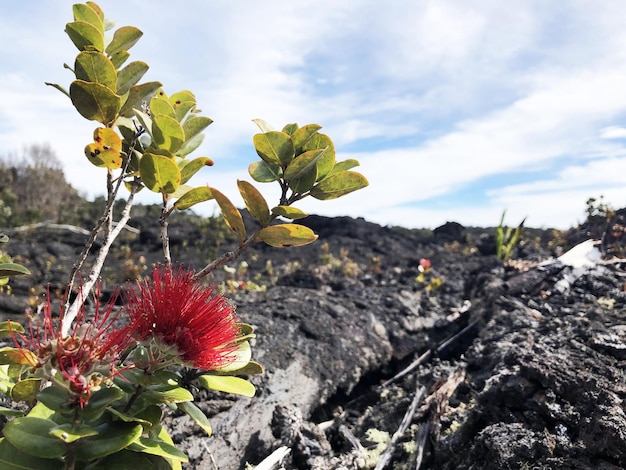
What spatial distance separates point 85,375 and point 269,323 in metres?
2.07

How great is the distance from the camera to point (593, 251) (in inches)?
206

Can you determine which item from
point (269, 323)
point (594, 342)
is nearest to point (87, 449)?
point (269, 323)

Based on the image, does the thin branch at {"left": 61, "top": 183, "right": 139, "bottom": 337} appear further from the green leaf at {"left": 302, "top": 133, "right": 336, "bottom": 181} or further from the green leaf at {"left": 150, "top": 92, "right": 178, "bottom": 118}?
the green leaf at {"left": 302, "top": 133, "right": 336, "bottom": 181}

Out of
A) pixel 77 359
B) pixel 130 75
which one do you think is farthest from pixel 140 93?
pixel 77 359

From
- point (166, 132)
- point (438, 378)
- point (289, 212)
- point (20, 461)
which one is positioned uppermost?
point (166, 132)

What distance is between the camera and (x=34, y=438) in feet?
2.95

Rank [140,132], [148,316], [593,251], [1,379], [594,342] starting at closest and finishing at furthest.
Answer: [148,316] < [1,379] < [140,132] < [594,342] < [593,251]

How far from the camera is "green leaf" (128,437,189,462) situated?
37.6 inches

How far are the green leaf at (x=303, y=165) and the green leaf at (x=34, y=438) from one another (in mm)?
722

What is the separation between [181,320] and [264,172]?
1.45ft

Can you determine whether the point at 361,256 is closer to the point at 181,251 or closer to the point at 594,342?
the point at 181,251

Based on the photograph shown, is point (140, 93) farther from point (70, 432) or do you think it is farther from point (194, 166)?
point (70, 432)

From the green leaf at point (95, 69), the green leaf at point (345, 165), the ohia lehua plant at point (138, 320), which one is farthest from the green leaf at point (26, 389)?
the green leaf at point (345, 165)

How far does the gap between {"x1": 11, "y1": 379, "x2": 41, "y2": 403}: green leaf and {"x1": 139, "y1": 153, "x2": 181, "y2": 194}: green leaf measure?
512 millimetres
